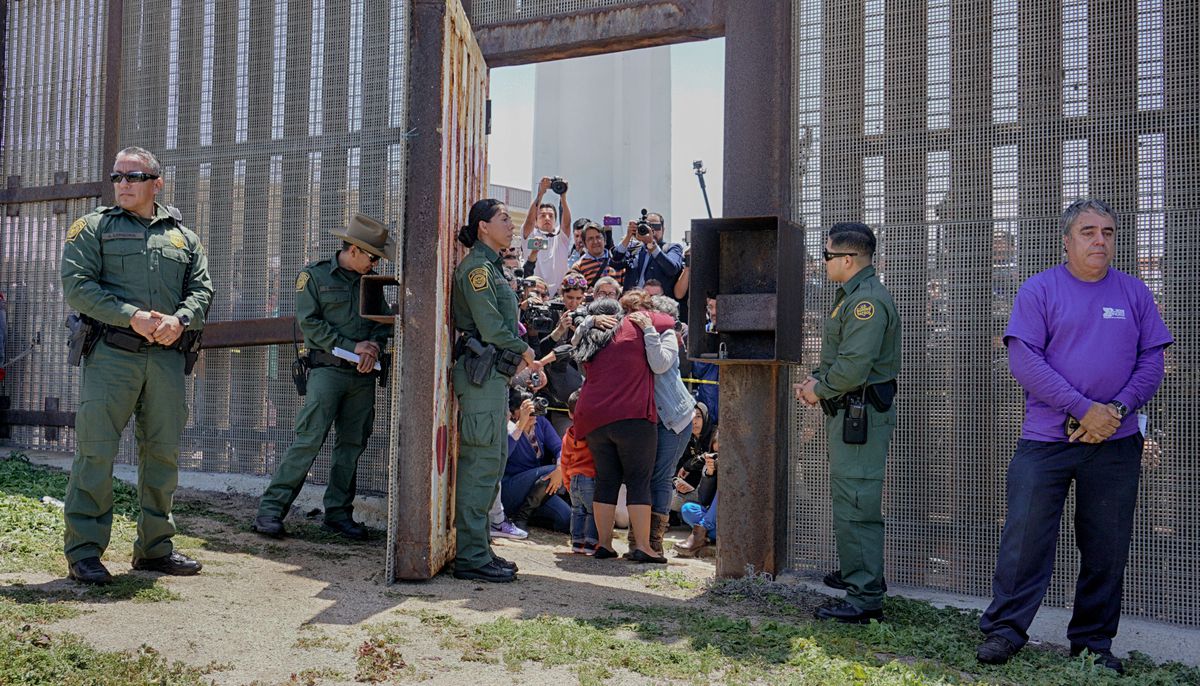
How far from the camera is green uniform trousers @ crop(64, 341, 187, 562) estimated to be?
5.07 metres

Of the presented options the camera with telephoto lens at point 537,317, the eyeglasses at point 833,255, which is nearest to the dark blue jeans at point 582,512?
the camera with telephoto lens at point 537,317

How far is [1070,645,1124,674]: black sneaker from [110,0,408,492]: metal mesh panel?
4774 millimetres

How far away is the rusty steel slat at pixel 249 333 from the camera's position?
7816 mm

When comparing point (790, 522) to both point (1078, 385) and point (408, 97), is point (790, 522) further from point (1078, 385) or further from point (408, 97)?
point (408, 97)

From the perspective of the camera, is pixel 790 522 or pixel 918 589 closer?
pixel 918 589

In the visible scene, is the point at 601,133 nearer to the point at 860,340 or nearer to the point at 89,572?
the point at 860,340

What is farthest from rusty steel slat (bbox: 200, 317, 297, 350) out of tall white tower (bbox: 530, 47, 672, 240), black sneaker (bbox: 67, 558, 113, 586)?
tall white tower (bbox: 530, 47, 672, 240)

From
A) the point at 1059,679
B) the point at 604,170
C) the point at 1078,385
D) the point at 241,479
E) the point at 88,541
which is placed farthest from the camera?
the point at 604,170

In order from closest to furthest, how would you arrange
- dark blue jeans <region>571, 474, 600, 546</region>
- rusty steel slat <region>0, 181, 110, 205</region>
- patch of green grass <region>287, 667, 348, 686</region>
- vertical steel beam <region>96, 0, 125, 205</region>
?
patch of green grass <region>287, 667, 348, 686</region> < dark blue jeans <region>571, 474, 600, 546</region> < vertical steel beam <region>96, 0, 125, 205</region> < rusty steel slat <region>0, 181, 110, 205</region>

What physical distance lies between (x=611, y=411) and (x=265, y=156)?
11.7 ft

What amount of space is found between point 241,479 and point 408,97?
385cm

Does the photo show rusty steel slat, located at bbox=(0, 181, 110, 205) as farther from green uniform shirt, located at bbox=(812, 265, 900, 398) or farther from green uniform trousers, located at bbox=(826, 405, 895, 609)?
green uniform trousers, located at bbox=(826, 405, 895, 609)

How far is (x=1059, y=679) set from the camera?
13.9ft

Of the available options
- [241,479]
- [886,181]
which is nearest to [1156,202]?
[886,181]
